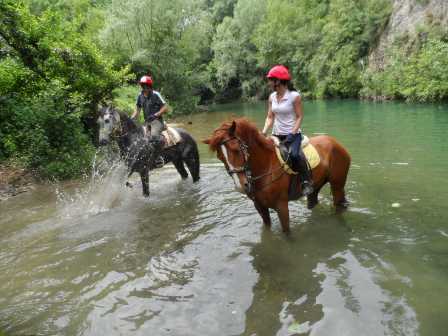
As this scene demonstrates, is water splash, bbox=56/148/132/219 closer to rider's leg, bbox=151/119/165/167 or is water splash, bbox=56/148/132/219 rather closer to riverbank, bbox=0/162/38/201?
rider's leg, bbox=151/119/165/167

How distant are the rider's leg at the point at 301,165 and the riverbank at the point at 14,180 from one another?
7911mm

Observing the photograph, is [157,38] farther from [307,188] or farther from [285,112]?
[307,188]

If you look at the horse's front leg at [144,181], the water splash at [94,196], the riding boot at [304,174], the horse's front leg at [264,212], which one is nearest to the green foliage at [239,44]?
the water splash at [94,196]

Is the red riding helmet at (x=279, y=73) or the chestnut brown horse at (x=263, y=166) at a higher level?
the red riding helmet at (x=279, y=73)

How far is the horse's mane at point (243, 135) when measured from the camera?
4.05 metres

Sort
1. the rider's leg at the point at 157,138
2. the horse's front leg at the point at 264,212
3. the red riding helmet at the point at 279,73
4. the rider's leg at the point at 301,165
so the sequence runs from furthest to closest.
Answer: the rider's leg at the point at 157,138
the horse's front leg at the point at 264,212
the rider's leg at the point at 301,165
the red riding helmet at the point at 279,73

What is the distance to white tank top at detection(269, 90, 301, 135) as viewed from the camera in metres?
4.66

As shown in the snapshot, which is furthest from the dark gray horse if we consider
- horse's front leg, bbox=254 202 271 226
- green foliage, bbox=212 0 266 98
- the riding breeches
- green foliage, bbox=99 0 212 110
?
green foliage, bbox=212 0 266 98

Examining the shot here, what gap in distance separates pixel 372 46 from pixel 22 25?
32.9 m

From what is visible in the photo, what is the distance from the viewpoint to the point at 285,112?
4.76 m

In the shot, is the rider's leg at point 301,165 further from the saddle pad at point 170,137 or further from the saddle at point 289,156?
the saddle pad at point 170,137

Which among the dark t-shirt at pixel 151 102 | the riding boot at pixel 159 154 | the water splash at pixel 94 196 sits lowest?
the water splash at pixel 94 196

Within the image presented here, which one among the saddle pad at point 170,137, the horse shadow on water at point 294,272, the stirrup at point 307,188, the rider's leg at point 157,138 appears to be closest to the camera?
the horse shadow on water at point 294,272

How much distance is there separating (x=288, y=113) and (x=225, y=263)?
2.58 meters
